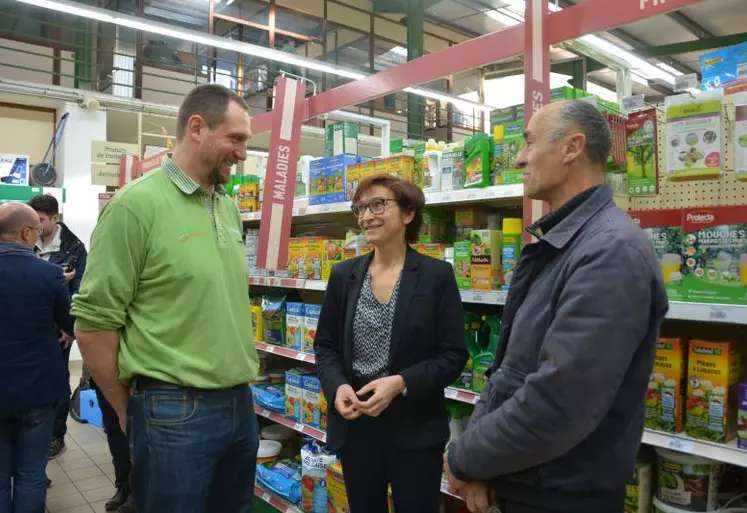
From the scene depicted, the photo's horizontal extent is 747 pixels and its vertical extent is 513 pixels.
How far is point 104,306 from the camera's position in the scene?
1716mm

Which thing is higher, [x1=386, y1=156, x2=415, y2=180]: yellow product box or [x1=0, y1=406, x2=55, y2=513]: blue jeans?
[x1=386, y1=156, x2=415, y2=180]: yellow product box

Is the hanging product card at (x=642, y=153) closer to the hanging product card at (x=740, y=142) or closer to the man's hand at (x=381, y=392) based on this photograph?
the hanging product card at (x=740, y=142)

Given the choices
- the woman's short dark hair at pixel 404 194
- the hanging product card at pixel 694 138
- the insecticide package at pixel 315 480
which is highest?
the hanging product card at pixel 694 138

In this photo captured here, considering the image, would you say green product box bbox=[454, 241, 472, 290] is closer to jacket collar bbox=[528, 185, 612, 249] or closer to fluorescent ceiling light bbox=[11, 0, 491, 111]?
jacket collar bbox=[528, 185, 612, 249]

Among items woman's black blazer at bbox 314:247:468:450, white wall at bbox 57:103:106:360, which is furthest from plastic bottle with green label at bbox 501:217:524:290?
white wall at bbox 57:103:106:360

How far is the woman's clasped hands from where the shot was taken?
1.91 meters

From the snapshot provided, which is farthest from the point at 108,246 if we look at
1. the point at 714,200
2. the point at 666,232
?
the point at 714,200

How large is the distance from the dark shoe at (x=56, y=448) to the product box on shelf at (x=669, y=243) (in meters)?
5.02

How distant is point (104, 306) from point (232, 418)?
56 cm

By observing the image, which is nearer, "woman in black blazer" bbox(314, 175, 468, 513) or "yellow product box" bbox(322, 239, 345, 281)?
"woman in black blazer" bbox(314, 175, 468, 513)

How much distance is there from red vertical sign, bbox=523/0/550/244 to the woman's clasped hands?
0.76 m

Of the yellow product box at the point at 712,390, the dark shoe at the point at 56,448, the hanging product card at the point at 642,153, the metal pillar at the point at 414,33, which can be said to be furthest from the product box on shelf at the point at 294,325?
the metal pillar at the point at 414,33

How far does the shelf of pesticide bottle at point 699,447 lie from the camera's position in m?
1.67

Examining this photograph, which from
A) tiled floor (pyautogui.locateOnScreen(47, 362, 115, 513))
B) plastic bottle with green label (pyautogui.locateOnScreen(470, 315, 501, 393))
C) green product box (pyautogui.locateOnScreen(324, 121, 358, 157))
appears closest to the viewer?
plastic bottle with green label (pyautogui.locateOnScreen(470, 315, 501, 393))
